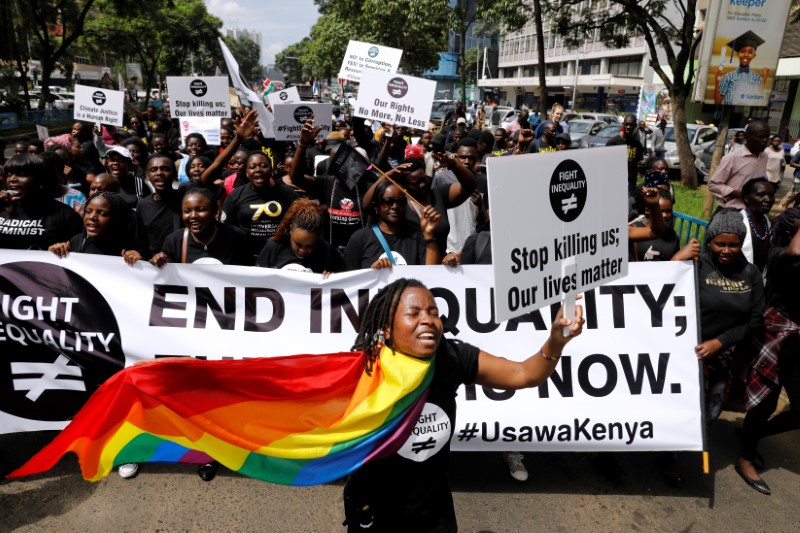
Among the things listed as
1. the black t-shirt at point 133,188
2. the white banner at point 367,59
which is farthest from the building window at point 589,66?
the black t-shirt at point 133,188

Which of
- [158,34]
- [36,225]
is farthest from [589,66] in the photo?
[36,225]

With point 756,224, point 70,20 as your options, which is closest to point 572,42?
point 756,224

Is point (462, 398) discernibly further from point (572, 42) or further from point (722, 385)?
point (572, 42)

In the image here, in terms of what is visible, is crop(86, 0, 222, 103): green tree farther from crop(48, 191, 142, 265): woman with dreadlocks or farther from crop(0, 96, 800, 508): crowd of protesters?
crop(48, 191, 142, 265): woman with dreadlocks

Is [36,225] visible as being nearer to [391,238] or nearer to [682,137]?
[391,238]

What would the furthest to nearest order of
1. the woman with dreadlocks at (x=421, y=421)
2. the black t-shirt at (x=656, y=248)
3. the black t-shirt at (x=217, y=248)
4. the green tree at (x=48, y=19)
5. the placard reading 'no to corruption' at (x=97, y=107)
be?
the green tree at (x=48, y=19) → the placard reading 'no to corruption' at (x=97, y=107) → the black t-shirt at (x=656, y=248) → the black t-shirt at (x=217, y=248) → the woman with dreadlocks at (x=421, y=421)

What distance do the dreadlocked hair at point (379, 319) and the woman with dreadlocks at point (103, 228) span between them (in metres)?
2.13

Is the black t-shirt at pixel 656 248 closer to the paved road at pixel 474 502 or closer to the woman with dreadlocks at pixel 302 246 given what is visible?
the paved road at pixel 474 502

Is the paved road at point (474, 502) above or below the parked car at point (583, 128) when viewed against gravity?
below

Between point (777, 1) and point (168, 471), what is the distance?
375 inches

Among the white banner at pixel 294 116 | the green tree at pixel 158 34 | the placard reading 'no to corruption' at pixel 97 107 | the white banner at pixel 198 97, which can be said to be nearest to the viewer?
the white banner at pixel 294 116

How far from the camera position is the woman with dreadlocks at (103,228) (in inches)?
154

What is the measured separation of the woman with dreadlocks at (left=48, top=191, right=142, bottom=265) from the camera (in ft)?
12.8

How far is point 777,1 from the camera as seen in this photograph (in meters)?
8.29
